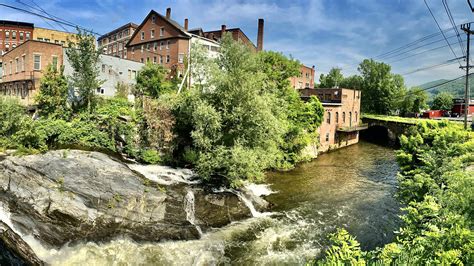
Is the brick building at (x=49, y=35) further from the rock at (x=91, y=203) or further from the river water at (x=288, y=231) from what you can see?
the river water at (x=288, y=231)

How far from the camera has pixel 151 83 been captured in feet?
108

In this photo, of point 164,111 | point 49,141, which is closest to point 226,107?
point 164,111

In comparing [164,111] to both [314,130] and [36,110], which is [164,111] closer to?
[36,110]

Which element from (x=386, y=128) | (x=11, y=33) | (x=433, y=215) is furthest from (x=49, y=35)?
(x=433, y=215)

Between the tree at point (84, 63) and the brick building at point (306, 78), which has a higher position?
the brick building at point (306, 78)

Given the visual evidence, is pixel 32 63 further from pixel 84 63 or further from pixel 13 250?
pixel 13 250

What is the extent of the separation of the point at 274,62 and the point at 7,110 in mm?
23905

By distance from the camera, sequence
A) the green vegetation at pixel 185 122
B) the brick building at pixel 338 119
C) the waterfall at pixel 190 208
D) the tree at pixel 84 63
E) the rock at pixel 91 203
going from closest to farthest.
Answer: the rock at pixel 91 203 → the waterfall at pixel 190 208 → the green vegetation at pixel 185 122 → the tree at pixel 84 63 → the brick building at pixel 338 119

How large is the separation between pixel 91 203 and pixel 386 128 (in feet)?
157

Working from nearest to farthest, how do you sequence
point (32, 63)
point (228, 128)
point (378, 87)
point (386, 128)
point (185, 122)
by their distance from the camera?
1. point (228, 128)
2. point (185, 122)
3. point (32, 63)
4. point (386, 128)
5. point (378, 87)

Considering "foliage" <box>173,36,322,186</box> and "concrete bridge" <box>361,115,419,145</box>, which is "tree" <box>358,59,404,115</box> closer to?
"concrete bridge" <box>361,115,419,145</box>

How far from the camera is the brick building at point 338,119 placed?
3825 centimetres

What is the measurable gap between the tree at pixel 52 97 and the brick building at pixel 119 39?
39836 millimetres

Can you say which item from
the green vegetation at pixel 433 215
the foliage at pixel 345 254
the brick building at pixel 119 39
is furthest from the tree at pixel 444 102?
the foliage at pixel 345 254
